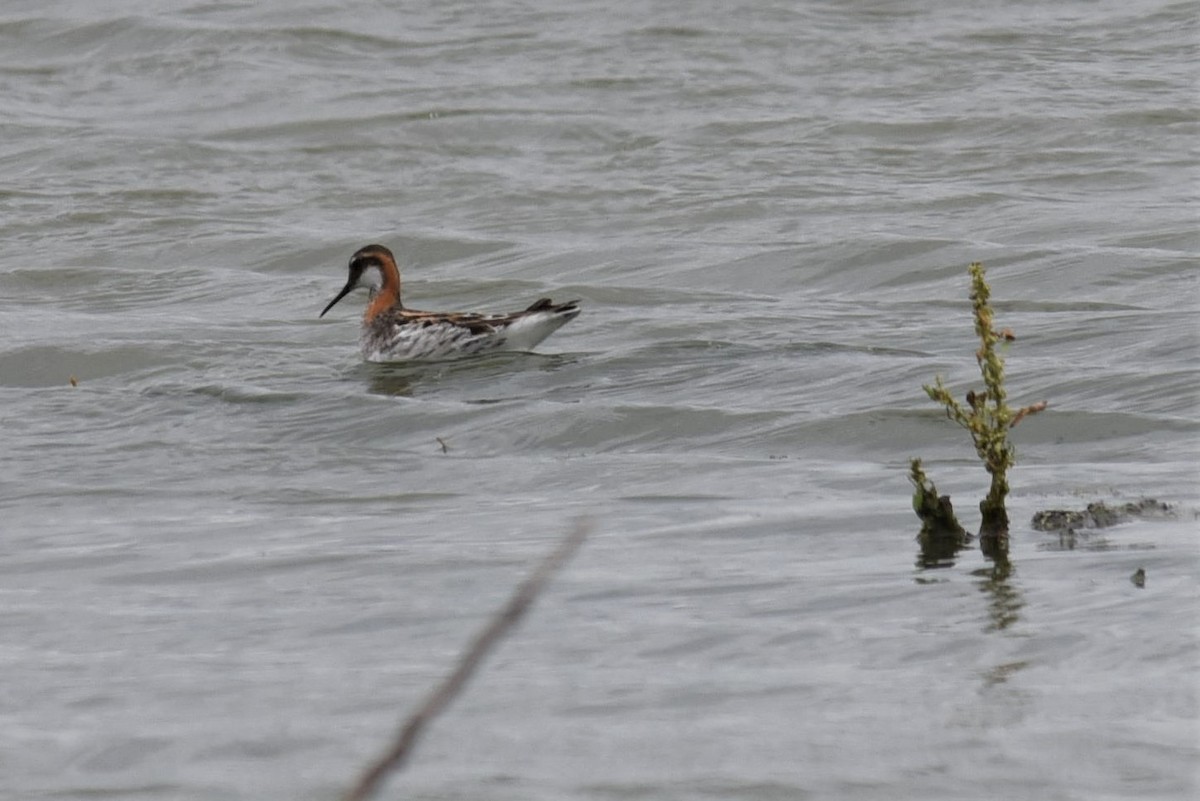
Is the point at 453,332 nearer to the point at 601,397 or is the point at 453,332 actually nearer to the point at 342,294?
the point at 342,294

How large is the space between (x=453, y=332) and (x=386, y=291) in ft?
4.25

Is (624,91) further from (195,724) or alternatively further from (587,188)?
(195,724)

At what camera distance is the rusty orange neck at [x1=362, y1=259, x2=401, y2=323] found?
12.6 meters

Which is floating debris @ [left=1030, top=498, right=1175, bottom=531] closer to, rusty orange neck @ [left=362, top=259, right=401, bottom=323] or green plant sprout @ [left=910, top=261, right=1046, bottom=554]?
green plant sprout @ [left=910, top=261, right=1046, bottom=554]

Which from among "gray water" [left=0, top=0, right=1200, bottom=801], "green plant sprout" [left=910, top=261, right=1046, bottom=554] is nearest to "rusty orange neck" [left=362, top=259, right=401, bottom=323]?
"gray water" [left=0, top=0, right=1200, bottom=801]

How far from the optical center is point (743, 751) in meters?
4.33

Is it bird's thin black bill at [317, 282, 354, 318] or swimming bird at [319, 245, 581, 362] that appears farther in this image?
bird's thin black bill at [317, 282, 354, 318]

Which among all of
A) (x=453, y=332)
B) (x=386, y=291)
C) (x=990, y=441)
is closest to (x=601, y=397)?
(x=453, y=332)

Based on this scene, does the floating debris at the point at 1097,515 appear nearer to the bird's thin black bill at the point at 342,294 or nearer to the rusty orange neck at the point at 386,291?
the rusty orange neck at the point at 386,291

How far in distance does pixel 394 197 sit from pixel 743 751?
12.9 m

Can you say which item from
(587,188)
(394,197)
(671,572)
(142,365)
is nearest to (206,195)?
(394,197)

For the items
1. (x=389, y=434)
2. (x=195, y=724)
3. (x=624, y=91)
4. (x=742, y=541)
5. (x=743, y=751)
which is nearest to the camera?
(x=743, y=751)

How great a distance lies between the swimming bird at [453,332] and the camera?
11289mm

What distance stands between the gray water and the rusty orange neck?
28 cm
